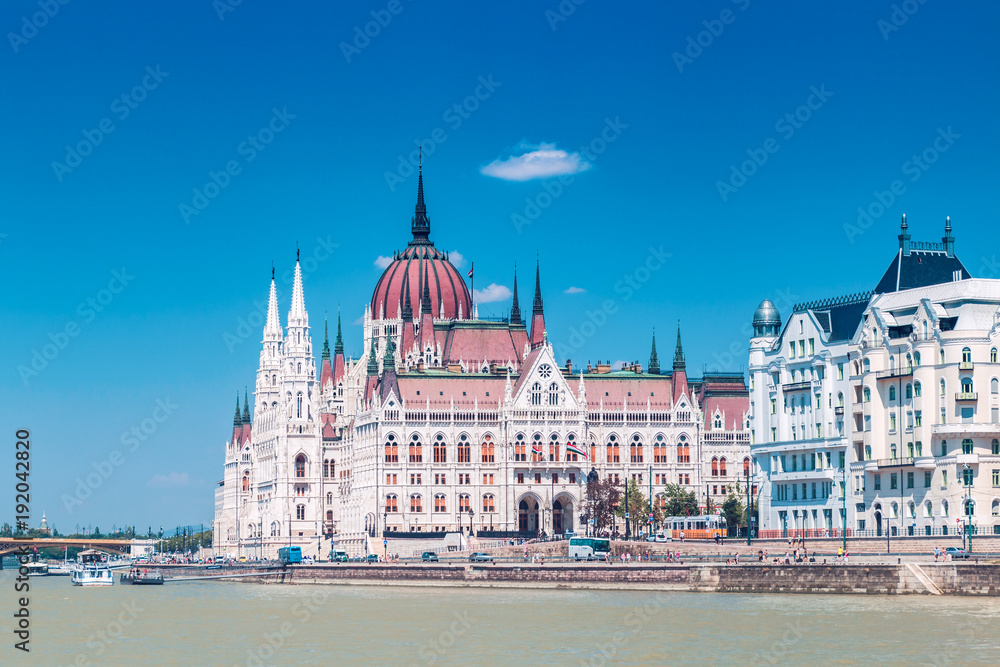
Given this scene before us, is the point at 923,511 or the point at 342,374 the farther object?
the point at 342,374

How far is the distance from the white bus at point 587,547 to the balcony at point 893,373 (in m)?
21.2

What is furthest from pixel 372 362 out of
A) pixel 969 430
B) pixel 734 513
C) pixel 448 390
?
pixel 969 430

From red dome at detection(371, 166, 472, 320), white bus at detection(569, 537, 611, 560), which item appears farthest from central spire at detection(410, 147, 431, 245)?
white bus at detection(569, 537, 611, 560)

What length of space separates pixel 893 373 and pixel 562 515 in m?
63.0

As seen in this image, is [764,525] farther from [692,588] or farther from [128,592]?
[128,592]

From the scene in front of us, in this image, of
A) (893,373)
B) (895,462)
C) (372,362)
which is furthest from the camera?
(372,362)

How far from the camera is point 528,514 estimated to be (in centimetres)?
16625

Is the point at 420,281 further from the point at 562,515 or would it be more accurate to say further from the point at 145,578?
the point at 145,578

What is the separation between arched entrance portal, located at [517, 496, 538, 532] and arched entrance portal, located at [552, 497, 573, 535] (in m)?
1.95

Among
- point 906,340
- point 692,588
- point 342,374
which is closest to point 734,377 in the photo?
point 342,374

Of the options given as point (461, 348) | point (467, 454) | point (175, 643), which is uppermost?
point (461, 348)

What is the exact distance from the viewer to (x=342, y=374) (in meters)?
198

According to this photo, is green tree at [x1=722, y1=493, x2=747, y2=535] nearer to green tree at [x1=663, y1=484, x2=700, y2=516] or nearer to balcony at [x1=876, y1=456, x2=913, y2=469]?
green tree at [x1=663, y1=484, x2=700, y2=516]

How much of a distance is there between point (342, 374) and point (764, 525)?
8332cm
